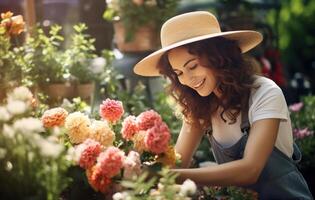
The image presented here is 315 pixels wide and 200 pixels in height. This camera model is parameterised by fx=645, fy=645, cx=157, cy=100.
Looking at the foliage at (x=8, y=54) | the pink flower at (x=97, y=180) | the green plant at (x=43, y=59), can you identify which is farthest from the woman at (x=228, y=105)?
the green plant at (x=43, y=59)

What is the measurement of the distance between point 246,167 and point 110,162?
0.59 meters

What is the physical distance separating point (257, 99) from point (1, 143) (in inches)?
41.4

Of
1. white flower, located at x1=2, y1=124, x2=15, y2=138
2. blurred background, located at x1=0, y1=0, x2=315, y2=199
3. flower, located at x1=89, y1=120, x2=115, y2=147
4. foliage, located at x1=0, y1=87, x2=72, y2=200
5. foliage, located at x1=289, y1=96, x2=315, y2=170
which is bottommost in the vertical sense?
foliage, located at x1=289, y1=96, x2=315, y2=170

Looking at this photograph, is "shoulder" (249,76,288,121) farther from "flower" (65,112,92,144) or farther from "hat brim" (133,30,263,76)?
"flower" (65,112,92,144)

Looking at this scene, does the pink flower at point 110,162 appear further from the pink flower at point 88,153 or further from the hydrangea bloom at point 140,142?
the hydrangea bloom at point 140,142

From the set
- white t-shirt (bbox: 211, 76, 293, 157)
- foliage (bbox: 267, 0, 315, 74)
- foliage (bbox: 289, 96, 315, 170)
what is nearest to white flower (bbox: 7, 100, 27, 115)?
white t-shirt (bbox: 211, 76, 293, 157)

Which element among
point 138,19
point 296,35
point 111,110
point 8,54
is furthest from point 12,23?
point 296,35

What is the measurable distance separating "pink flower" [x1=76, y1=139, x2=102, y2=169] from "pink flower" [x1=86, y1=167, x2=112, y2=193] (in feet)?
0.07

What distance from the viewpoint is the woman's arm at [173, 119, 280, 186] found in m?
2.18

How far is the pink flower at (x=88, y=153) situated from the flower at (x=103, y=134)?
0.39 feet

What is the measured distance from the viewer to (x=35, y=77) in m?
3.39

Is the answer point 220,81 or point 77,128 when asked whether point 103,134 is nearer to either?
point 77,128

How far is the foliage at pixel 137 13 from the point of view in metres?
4.20

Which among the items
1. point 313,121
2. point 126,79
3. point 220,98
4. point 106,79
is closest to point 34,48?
point 106,79
